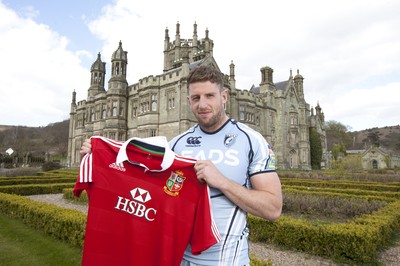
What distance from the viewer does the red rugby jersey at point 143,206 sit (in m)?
2.01

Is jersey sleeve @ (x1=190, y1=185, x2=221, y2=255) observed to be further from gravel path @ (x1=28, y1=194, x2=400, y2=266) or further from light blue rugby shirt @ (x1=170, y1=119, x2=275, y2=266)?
gravel path @ (x1=28, y1=194, x2=400, y2=266)

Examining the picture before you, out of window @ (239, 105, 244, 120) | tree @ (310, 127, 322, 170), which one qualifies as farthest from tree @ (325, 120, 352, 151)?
window @ (239, 105, 244, 120)

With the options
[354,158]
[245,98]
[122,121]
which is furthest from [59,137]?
[354,158]

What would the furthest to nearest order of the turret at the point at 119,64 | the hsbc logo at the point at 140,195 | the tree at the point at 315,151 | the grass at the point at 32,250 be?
1. the tree at the point at 315,151
2. the turret at the point at 119,64
3. the grass at the point at 32,250
4. the hsbc logo at the point at 140,195

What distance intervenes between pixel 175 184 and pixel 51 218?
655 centimetres

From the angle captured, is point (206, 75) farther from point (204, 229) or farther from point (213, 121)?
point (204, 229)

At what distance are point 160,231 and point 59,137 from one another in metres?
92.1

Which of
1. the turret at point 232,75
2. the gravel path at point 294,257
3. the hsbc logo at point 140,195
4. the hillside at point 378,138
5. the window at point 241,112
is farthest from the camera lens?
the hillside at point 378,138

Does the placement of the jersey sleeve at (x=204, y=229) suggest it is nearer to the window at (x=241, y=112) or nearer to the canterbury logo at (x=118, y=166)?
the canterbury logo at (x=118, y=166)

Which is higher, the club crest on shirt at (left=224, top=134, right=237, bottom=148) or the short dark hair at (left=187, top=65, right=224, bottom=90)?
the short dark hair at (left=187, top=65, right=224, bottom=90)

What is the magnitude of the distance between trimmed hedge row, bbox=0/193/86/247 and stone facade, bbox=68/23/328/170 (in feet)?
53.6

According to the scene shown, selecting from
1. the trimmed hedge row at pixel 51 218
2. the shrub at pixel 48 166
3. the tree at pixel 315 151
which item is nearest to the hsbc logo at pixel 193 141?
the trimmed hedge row at pixel 51 218

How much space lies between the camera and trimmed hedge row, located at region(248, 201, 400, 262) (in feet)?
19.2

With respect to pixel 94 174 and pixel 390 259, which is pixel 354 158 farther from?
pixel 94 174
